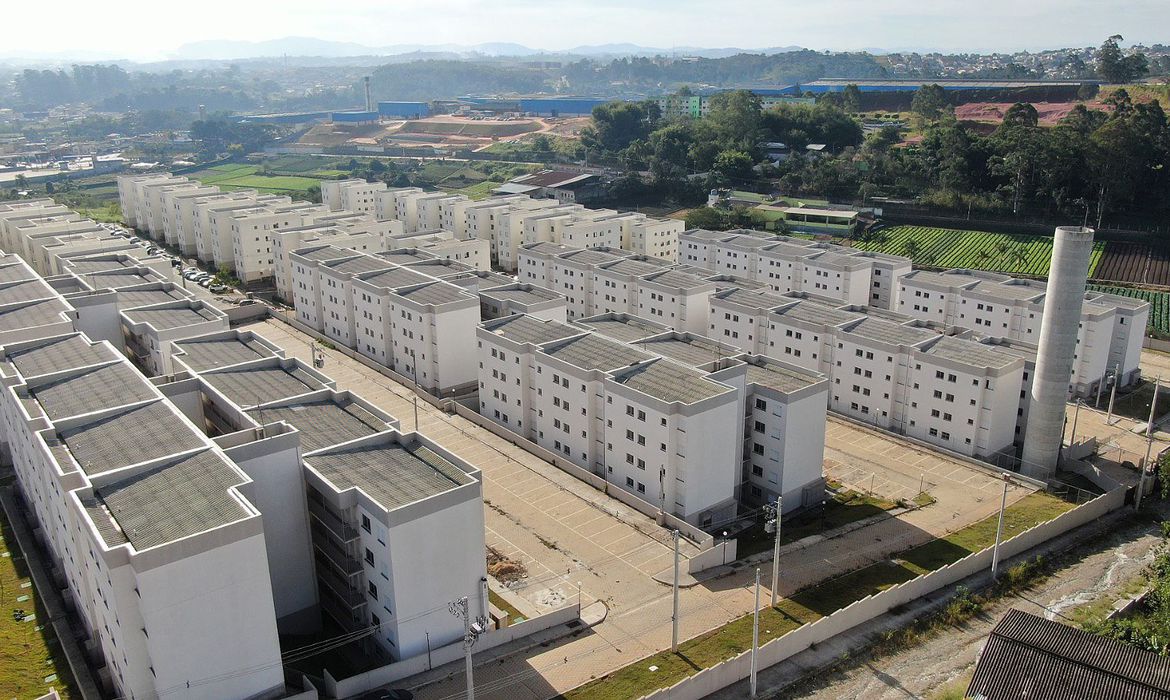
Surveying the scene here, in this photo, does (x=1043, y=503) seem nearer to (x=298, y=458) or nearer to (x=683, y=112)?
(x=298, y=458)

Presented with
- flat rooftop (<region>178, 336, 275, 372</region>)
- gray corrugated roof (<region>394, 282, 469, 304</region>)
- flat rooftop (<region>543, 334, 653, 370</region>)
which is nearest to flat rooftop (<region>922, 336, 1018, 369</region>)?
flat rooftop (<region>543, 334, 653, 370</region>)

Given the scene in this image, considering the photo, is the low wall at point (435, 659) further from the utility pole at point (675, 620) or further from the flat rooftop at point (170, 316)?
the flat rooftop at point (170, 316)

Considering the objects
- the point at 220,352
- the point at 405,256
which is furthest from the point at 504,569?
the point at 405,256

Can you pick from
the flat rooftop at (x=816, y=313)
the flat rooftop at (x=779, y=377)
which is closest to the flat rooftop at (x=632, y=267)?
the flat rooftop at (x=816, y=313)

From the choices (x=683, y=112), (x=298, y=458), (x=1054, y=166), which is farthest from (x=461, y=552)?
(x=683, y=112)

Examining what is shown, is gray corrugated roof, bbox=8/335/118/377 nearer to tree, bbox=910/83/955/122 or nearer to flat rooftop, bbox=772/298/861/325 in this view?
flat rooftop, bbox=772/298/861/325

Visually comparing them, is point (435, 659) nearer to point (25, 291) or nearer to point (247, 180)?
point (25, 291)
